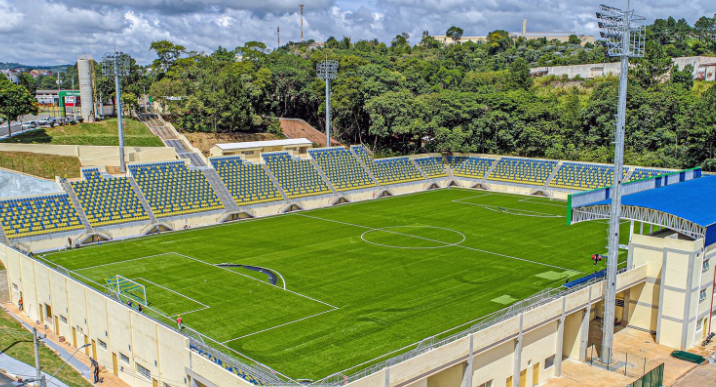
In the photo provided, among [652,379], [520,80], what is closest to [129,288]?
[652,379]

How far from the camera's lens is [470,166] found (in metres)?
80.8

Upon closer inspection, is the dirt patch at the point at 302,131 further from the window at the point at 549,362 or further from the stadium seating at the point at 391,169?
the window at the point at 549,362

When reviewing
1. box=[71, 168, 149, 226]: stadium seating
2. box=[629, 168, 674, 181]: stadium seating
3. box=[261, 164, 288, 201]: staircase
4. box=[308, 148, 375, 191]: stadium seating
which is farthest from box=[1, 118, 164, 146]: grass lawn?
box=[629, 168, 674, 181]: stadium seating

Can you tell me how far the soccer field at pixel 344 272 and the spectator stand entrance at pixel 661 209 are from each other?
7.34 metres

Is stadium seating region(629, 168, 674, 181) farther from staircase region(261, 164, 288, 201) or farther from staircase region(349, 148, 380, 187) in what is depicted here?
staircase region(261, 164, 288, 201)

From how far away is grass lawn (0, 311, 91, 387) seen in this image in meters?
28.3

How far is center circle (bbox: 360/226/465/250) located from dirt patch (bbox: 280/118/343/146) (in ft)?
147

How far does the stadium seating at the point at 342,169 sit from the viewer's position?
71.2 meters

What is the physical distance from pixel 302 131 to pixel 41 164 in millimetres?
45459

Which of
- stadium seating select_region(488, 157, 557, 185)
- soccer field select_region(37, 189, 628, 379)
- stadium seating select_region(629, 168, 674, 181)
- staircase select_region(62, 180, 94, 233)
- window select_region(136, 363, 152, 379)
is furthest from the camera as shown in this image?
stadium seating select_region(488, 157, 557, 185)

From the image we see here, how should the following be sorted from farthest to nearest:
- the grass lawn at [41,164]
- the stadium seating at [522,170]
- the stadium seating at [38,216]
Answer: the stadium seating at [522,170]
the grass lawn at [41,164]
the stadium seating at [38,216]

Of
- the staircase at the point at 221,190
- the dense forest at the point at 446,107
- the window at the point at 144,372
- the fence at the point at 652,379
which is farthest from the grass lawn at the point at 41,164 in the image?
the fence at the point at 652,379

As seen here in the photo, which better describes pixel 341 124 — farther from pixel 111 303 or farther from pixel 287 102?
pixel 111 303

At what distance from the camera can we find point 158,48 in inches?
4318
